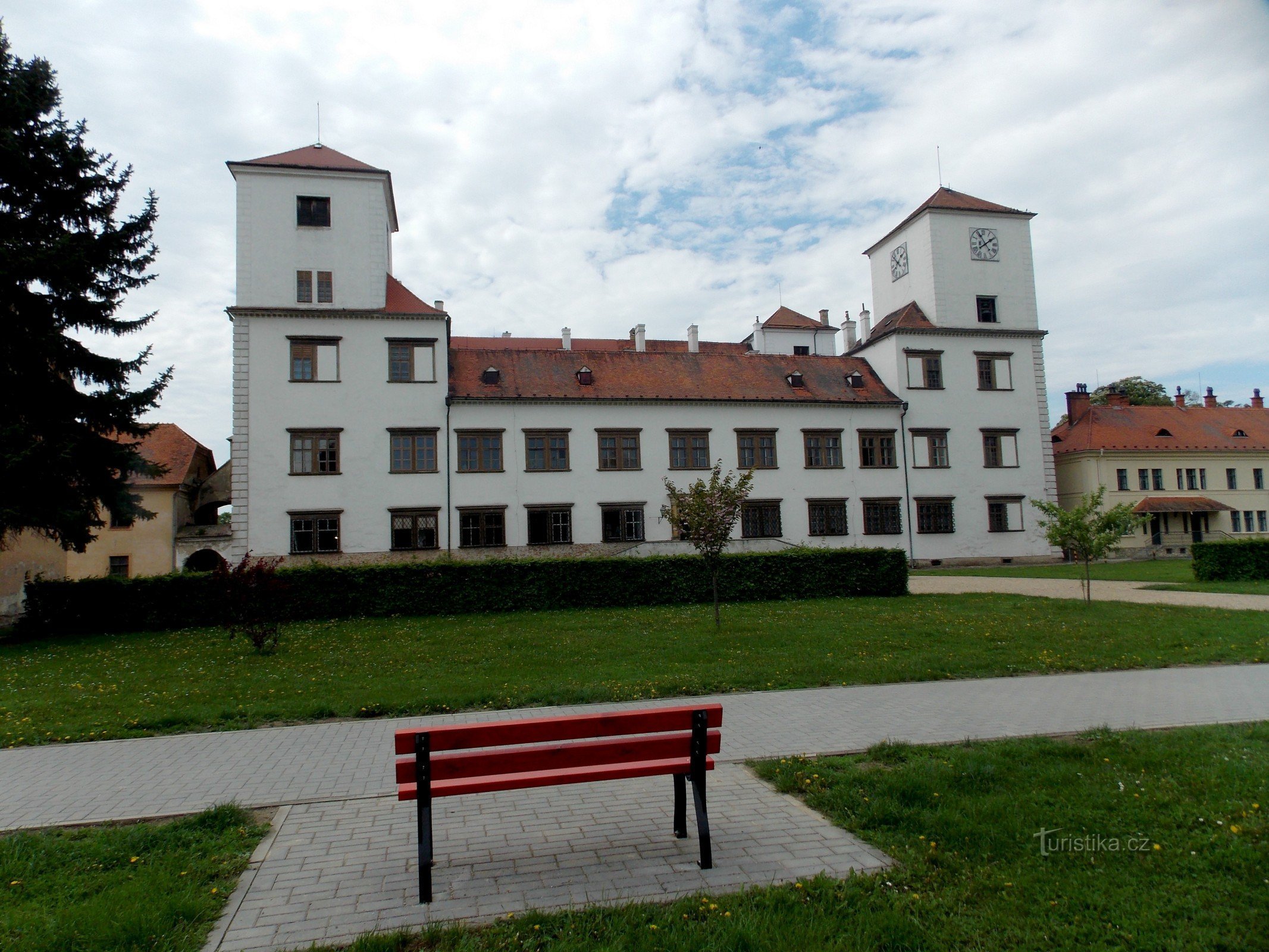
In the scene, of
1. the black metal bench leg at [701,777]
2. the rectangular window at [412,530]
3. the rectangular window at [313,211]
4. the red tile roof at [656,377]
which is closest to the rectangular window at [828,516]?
the red tile roof at [656,377]

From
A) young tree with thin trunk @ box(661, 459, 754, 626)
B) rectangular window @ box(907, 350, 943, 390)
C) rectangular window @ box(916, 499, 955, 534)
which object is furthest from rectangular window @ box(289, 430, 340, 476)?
rectangular window @ box(907, 350, 943, 390)

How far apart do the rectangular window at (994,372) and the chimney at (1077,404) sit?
13.3m

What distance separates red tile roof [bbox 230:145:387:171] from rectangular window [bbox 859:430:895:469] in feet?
88.6

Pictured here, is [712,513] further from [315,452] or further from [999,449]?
[999,449]

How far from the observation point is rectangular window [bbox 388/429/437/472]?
117 feet

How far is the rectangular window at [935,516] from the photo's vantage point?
4081cm

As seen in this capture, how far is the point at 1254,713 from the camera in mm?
8336

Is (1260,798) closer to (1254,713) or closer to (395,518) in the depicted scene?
(1254,713)

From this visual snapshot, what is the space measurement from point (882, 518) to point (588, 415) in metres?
15.9

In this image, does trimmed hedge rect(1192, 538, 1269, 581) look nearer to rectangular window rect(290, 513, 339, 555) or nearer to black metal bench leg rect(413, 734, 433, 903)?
black metal bench leg rect(413, 734, 433, 903)

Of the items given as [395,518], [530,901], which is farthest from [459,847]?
[395,518]

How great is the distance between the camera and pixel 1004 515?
41.9 m

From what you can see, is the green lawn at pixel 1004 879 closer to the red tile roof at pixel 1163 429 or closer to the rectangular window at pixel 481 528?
the rectangular window at pixel 481 528

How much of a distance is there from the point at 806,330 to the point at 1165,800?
2223 inches
